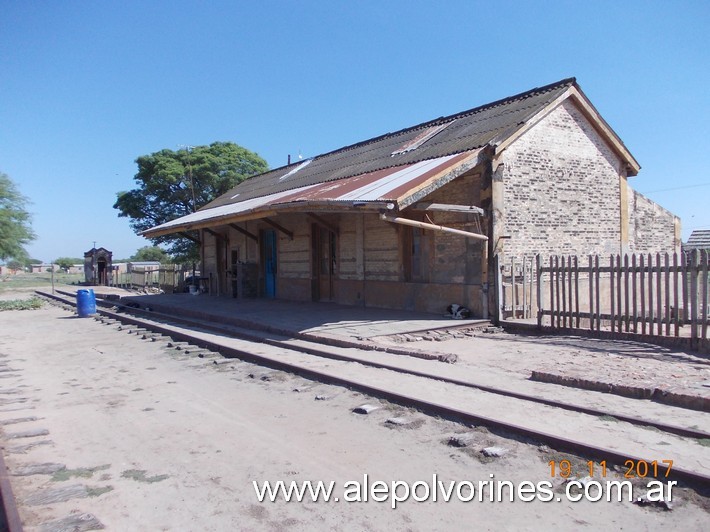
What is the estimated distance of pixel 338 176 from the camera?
58.2ft

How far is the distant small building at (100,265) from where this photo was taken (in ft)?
129

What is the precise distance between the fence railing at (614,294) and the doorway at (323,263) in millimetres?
6516

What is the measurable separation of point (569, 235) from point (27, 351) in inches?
505

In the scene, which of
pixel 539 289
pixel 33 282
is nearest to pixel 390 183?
pixel 539 289

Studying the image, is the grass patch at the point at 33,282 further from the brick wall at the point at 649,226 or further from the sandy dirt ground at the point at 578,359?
the brick wall at the point at 649,226

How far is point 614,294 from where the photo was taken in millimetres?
10781

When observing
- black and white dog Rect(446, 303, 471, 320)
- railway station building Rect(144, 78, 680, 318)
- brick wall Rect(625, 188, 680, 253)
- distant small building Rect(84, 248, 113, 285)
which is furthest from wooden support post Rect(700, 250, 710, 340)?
distant small building Rect(84, 248, 113, 285)

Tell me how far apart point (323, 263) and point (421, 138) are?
5035 mm

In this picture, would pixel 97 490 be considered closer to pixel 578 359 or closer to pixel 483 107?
pixel 578 359

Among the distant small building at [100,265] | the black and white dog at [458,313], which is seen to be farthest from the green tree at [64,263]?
the black and white dog at [458,313]

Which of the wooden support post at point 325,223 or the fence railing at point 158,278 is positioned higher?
the wooden support post at point 325,223

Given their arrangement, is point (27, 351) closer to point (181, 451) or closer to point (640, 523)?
point (181, 451)

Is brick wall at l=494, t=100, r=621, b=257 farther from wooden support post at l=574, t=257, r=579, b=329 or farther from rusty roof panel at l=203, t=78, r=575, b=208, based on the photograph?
wooden support post at l=574, t=257, r=579, b=329

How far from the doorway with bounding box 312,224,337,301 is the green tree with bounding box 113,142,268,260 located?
1921 cm
